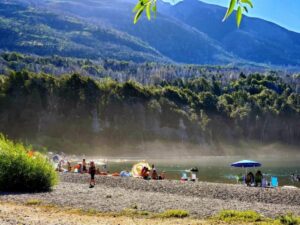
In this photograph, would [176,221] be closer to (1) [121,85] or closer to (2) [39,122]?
(2) [39,122]

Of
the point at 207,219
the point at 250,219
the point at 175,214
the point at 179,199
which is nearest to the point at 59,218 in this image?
the point at 175,214

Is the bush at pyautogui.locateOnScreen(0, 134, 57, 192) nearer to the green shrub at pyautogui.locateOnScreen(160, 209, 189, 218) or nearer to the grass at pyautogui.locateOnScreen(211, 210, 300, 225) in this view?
the green shrub at pyautogui.locateOnScreen(160, 209, 189, 218)

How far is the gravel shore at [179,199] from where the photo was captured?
22828 mm

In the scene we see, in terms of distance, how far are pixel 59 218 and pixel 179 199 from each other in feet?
31.2

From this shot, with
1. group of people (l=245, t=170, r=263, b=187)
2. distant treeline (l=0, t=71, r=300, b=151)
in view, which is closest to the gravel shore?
group of people (l=245, t=170, r=263, b=187)

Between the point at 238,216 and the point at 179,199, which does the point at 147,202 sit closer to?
the point at 179,199

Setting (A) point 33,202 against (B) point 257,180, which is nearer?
(A) point 33,202

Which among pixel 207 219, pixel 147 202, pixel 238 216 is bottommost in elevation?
pixel 207 219

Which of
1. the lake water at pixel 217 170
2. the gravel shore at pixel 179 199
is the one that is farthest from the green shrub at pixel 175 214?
the lake water at pixel 217 170

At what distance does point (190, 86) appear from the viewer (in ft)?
639

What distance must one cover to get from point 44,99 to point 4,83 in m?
11.6

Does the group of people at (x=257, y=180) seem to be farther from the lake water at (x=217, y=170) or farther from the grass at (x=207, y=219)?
the grass at (x=207, y=219)

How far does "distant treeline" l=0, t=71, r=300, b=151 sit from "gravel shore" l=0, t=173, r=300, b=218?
93.1 meters

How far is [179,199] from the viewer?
26.5m
